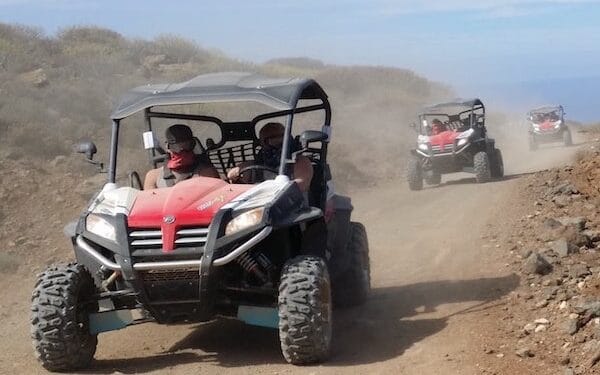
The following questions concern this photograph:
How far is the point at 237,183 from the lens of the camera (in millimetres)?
6871

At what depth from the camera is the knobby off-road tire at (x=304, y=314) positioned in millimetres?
5617

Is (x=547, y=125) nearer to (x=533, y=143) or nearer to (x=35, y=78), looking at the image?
(x=533, y=143)

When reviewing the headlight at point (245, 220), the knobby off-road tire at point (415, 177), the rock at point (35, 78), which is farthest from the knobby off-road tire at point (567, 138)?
the headlight at point (245, 220)

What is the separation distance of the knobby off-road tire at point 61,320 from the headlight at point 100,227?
322 mm

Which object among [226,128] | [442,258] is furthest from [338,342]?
[442,258]

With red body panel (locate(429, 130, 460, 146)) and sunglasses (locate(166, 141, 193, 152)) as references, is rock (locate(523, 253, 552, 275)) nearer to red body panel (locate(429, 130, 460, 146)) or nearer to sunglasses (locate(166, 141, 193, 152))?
sunglasses (locate(166, 141, 193, 152))

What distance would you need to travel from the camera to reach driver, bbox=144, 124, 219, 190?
6930 millimetres

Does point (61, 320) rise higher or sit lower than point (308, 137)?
lower

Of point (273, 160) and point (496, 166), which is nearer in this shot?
point (273, 160)

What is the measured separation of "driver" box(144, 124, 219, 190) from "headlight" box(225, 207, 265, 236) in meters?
1.22

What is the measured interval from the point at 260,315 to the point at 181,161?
5.27 ft

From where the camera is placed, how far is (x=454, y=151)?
62.0 ft

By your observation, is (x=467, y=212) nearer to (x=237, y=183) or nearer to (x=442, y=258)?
(x=442, y=258)

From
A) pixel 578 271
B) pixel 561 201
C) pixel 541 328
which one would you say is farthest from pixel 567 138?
pixel 541 328
